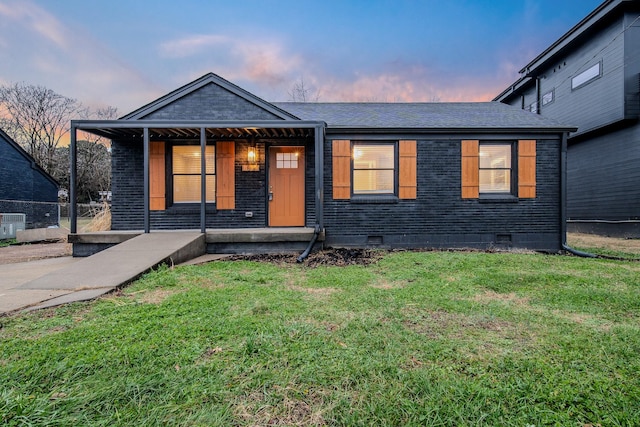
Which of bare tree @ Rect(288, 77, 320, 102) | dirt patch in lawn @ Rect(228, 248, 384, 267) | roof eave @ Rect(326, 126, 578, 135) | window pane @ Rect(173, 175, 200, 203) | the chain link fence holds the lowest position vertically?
dirt patch in lawn @ Rect(228, 248, 384, 267)

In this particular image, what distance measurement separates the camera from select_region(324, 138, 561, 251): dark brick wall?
7.04 meters

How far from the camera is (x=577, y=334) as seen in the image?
2.26 metres

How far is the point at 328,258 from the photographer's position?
5.55 m

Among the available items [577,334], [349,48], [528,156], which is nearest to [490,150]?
[528,156]

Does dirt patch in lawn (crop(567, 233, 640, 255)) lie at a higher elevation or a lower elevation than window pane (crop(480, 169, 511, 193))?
lower

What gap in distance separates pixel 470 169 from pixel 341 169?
123 inches

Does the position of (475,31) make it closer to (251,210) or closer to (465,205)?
(465,205)

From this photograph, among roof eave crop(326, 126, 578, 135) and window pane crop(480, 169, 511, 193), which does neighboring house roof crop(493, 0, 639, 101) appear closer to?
roof eave crop(326, 126, 578, 135)

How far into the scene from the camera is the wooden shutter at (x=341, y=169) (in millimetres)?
6930

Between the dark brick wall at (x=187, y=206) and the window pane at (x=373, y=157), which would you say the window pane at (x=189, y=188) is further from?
the window pane at (x=373, y=157)

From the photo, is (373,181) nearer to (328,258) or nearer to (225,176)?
(328,258)

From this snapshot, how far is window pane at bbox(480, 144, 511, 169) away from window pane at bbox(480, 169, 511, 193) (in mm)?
148

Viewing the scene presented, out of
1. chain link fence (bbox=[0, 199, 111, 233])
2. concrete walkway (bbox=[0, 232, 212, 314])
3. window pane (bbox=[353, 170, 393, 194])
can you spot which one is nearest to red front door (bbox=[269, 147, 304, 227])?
window pane (bbox=[353, 170, 393, 194])

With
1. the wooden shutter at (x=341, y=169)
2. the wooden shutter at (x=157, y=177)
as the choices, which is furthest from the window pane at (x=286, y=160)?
the wooden shutter at (x=157, y=177)
